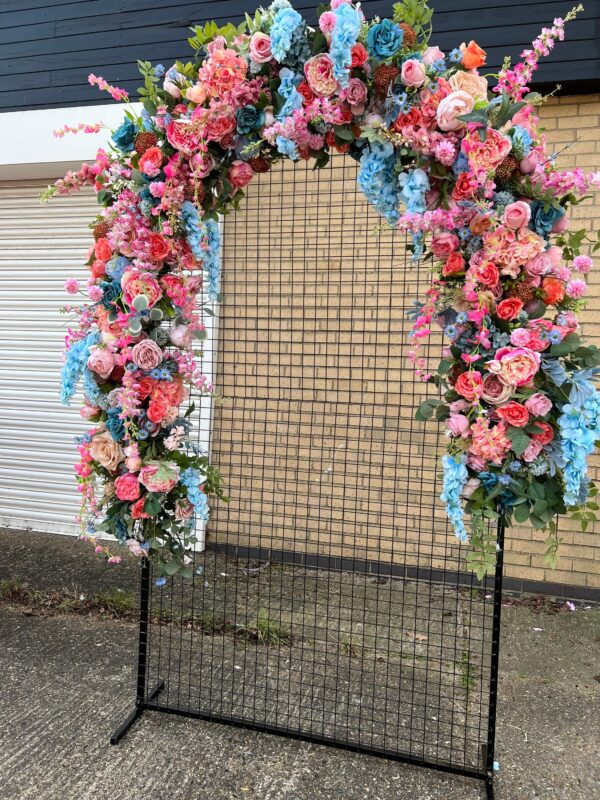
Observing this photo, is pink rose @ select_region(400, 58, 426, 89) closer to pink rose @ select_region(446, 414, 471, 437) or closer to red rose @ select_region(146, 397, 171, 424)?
pink rose @ select_region(446, 414, 471, 437)

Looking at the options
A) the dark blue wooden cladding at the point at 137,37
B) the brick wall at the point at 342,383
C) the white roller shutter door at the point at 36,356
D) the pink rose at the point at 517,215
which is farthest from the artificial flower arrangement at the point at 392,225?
the white roller shutter door at the point at 36,356

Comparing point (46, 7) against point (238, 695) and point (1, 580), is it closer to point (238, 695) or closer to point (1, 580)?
point (1, 580)

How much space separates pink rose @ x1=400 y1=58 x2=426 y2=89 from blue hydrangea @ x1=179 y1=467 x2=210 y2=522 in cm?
158

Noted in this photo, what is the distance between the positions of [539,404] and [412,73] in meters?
1.10

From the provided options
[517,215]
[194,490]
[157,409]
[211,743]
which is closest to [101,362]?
[157,409]

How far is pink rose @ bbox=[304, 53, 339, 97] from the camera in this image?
1.97 m

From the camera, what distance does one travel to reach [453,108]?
5.97 feet

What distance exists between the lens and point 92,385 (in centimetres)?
232

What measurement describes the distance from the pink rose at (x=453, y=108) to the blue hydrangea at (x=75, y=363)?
1468 mm

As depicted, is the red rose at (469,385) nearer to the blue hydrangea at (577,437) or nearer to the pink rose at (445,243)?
the blue hydrangea at (577,437)

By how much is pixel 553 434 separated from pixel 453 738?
1541 mm

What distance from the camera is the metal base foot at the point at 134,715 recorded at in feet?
8.17

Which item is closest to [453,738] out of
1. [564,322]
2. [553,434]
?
[553,434]

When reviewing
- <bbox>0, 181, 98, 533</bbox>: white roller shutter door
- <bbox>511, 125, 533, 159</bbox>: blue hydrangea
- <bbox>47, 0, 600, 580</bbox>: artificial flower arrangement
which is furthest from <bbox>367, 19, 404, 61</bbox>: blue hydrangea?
<bbox>0, 181, 98, 533</bbox>: white roller shutter door
